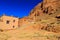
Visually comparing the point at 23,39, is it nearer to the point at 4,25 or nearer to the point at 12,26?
the point at 4,25

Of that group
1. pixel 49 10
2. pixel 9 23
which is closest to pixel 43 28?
pixel 49 10

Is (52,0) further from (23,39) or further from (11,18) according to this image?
(23,39)

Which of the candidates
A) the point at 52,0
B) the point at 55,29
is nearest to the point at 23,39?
the point at 55,29

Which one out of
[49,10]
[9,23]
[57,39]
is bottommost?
[57,39]

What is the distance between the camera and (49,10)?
116 feet

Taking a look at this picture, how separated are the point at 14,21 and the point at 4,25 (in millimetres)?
4780

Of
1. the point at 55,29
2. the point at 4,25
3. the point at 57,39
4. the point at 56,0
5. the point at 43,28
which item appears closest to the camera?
the point at 57,39

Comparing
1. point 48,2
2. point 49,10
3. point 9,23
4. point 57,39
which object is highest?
point 48,2

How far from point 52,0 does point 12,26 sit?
13370 millimetres

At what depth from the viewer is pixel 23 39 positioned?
17484mm

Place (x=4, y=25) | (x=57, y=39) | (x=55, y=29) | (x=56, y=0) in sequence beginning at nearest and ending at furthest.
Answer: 1. (x=57, y=39)
2. (x=55, y=29)
3. (x=4, y=25)
4. (x=56, y=0)

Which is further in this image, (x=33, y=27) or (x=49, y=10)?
(x=49, y=10)

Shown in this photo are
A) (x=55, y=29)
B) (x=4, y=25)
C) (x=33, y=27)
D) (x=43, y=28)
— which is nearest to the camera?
(x=55, y=29)

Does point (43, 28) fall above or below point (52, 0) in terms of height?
below
